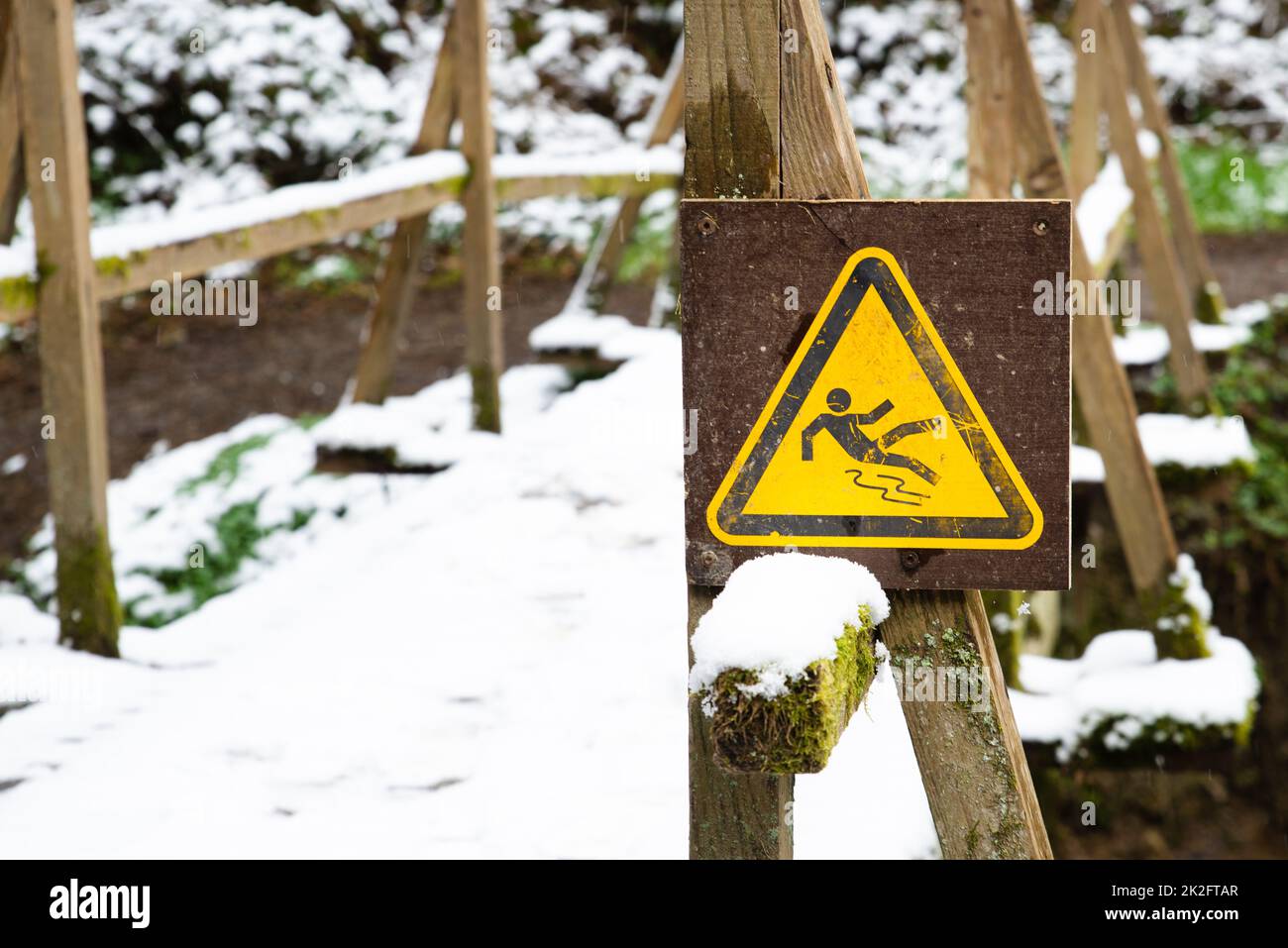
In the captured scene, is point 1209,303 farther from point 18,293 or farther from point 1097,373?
point 18,293

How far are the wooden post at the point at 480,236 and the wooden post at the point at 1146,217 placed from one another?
8.63 feet

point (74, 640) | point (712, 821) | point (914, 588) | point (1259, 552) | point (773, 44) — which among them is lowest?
point (1259, 552)

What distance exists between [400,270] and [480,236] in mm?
374

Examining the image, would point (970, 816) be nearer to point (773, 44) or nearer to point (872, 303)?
point (872, 303)

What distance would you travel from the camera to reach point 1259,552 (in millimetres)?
6594

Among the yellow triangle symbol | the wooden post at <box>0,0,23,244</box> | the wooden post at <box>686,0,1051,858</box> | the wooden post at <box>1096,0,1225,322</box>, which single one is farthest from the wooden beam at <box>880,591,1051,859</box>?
the wooden post at <box>1096,0,1225,322</box>

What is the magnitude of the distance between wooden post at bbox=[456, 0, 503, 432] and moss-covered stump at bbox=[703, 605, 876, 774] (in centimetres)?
376

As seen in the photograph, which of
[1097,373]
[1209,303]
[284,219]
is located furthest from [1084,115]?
[284,219]

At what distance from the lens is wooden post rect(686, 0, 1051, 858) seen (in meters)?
1.55

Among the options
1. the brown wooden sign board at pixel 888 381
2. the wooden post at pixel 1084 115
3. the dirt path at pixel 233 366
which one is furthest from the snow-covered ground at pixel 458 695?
the dirt path at pixel 233 366

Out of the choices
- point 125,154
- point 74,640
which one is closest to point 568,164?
point 74,640

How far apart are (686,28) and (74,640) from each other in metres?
2.29

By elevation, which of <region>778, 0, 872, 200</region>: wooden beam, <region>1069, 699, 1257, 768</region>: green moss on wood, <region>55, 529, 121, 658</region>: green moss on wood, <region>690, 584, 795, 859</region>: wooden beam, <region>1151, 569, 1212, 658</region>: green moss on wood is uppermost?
<region>778, 0, 872, 200</region>: wooden beam

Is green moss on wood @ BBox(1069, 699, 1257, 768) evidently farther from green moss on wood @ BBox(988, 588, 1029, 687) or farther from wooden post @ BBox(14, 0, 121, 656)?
wooden post @ BBox(14, 0, 121, 656)
